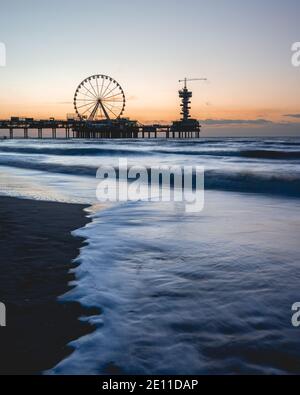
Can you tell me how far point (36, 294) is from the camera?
2.41 metres

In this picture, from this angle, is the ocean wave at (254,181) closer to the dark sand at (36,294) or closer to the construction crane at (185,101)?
the dark sand at (36,294)

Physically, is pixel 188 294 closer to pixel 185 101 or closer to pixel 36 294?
pixel 36 294

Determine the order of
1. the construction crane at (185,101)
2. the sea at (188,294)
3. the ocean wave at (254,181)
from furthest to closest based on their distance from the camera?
the construction crane at (185,101)
the ocean wave at (254,181)
the sea at (188,294)

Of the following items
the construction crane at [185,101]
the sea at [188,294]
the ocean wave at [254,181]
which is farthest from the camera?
the construction crane at [185,101]

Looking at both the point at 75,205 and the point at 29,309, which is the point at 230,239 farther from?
the point at 75,205

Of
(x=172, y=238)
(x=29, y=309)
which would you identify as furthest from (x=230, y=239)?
(x=29, y=309)

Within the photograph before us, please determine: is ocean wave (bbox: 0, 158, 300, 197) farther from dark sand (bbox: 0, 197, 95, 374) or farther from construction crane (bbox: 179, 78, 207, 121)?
construction crane (bbox: 179, 78, 207, 121)

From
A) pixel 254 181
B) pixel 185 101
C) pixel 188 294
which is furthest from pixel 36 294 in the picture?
pixel 185 101

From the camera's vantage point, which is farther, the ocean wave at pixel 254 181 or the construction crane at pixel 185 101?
the construction crane at pixel 185 101

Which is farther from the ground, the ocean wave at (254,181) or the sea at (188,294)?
the ocean wave at (254,181)

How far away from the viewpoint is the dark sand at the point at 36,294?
1779mm

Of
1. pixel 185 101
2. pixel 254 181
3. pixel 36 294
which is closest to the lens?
pixel 36 294

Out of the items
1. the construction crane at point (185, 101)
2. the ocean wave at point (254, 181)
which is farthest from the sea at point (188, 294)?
the construction crane at point (185, 101)

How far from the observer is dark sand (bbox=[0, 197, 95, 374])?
1779 millimetres
